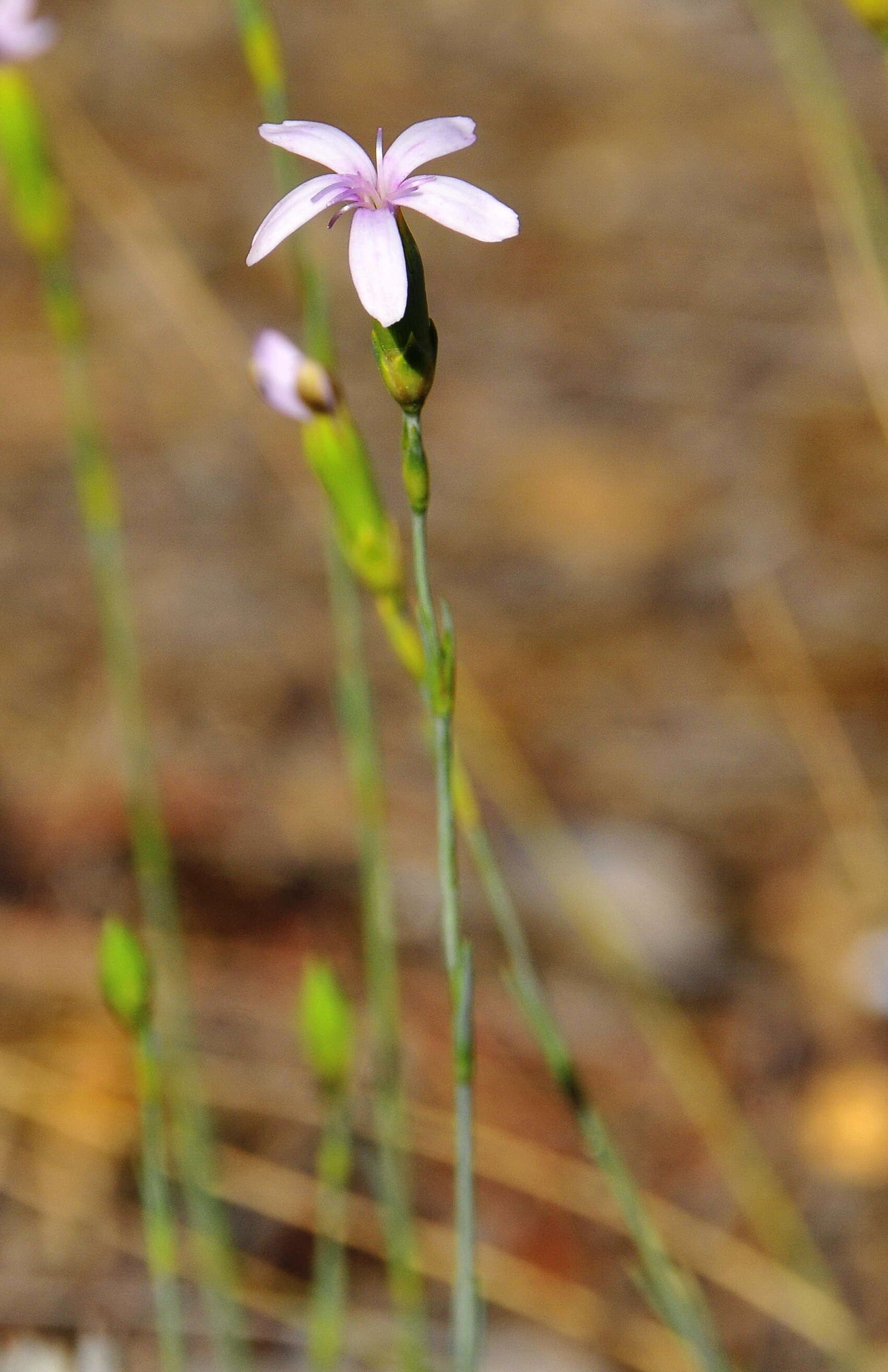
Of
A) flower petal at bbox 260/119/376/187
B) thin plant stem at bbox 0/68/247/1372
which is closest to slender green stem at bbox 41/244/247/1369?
thin plant stem at bbox 0/68/247/1372

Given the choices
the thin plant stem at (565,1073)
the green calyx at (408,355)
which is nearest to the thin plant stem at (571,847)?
the thin plant stem at (565,1073)

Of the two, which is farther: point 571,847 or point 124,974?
point 571,847

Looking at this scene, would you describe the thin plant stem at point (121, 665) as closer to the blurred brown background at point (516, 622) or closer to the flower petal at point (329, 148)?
the blurred brown background at point (516, 622)

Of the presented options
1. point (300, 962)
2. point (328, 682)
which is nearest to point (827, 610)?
point (328, 682)

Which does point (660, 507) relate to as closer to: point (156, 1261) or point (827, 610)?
point (827, 610)

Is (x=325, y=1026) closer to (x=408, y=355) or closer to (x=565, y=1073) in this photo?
(x=565, y=1073)

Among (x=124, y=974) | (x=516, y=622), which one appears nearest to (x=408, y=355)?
(x=124, y=974)

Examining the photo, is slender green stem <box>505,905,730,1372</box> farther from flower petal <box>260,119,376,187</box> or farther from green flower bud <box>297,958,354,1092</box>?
flower petal <box>260,119,376,187</box>
